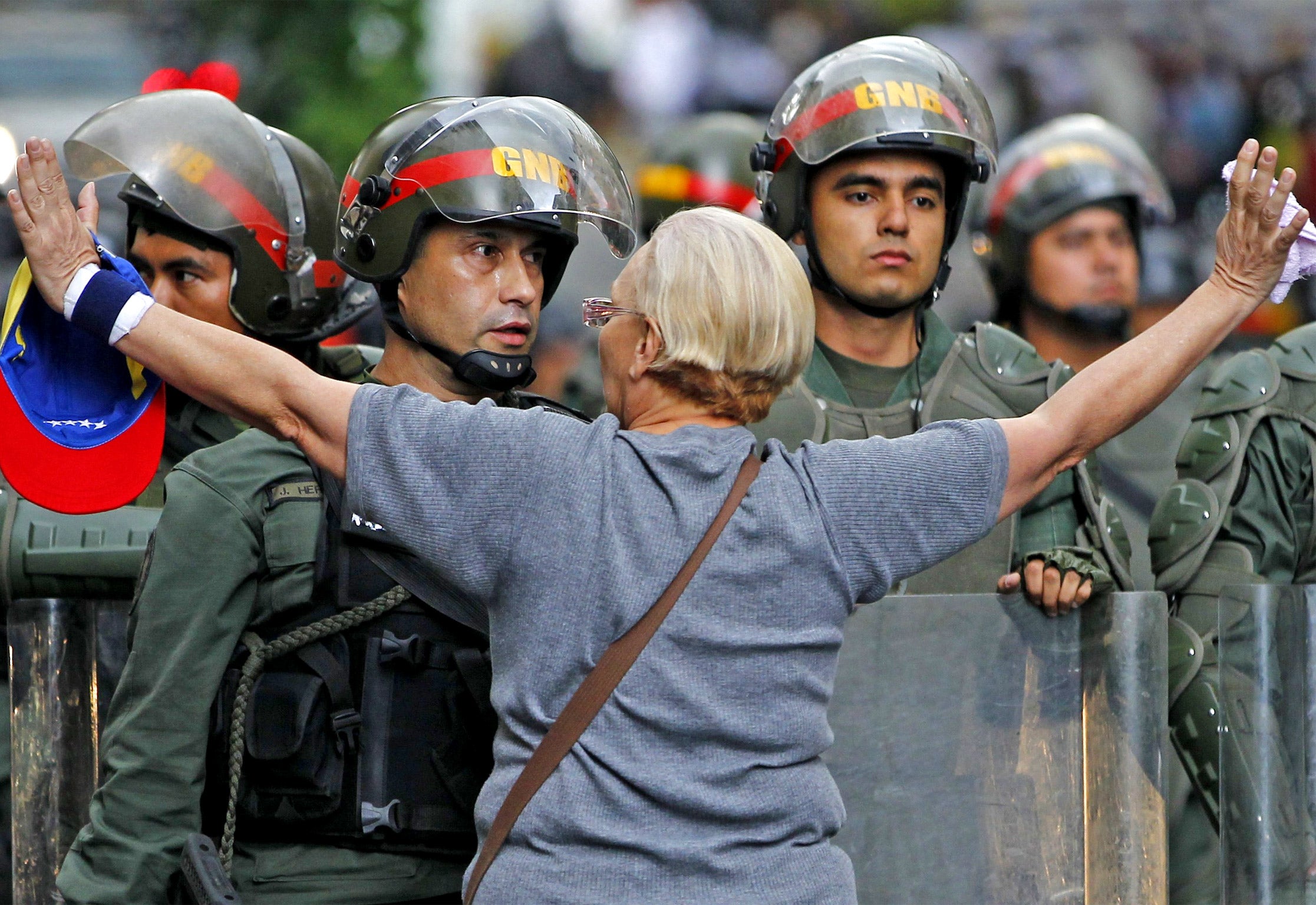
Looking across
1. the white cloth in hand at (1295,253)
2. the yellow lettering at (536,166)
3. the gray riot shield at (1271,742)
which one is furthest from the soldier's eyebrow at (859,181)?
the gray riot shield at (1271,742)

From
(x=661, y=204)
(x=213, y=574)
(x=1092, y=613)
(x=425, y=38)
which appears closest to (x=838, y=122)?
(x=1092, y=613)

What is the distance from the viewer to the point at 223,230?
3.79 m

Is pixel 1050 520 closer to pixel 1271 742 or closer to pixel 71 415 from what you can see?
pixel 1271 742

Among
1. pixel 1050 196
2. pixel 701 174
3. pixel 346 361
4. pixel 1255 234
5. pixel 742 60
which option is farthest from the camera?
pixel 742 60

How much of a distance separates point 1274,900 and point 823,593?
1.15m

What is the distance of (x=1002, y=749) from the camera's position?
3.02 meters

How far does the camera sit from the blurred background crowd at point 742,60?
9.77 metres

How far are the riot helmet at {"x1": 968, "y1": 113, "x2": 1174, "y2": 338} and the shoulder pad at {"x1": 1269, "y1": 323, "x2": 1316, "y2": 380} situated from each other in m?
1.88

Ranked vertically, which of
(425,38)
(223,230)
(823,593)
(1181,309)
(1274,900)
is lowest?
(1274,900)

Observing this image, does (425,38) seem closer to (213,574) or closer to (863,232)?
(863,232)

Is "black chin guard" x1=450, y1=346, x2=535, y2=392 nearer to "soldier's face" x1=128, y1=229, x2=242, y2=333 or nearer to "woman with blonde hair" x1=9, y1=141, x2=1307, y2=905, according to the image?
"woman with blonde hair" x1=9, y1=141, x2=1307, y2=905

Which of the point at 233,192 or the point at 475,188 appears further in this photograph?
the point at 233,192

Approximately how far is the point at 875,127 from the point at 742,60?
862 cm

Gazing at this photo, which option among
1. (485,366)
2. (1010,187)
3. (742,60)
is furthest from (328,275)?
(742,60)
